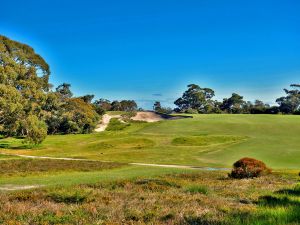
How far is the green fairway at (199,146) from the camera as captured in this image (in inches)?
2109

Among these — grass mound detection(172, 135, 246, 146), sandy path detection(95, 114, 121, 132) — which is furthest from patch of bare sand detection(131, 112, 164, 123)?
grass mound detection(172, 135, 246, 146)

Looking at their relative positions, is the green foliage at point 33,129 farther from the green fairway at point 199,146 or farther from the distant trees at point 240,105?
the distant trees at point 240,105

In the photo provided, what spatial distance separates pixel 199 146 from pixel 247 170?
4131 centimetres

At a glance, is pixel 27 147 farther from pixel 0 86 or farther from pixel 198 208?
pixel 198 208

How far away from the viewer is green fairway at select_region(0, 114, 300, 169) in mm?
53562

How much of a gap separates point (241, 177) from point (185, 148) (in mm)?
39271

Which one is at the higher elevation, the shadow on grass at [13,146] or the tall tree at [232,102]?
the tall tree at [232,102]

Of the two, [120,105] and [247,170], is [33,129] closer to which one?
[247,170]

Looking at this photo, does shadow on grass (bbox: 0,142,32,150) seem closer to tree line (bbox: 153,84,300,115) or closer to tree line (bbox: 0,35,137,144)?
tree line (bbox: 0,35,137,144)

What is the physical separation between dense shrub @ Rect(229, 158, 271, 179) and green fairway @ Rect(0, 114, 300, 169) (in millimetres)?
19976

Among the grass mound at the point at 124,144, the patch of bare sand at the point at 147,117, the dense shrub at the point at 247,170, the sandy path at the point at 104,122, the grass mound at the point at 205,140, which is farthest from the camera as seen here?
the patch of bare sand at the point at 147,117

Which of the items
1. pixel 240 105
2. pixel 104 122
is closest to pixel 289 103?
pixel 240 105

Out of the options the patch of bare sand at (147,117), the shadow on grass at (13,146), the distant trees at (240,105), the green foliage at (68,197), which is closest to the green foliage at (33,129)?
the shadow on grass at (13,146)

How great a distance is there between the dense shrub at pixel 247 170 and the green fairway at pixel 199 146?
65.5 ft
